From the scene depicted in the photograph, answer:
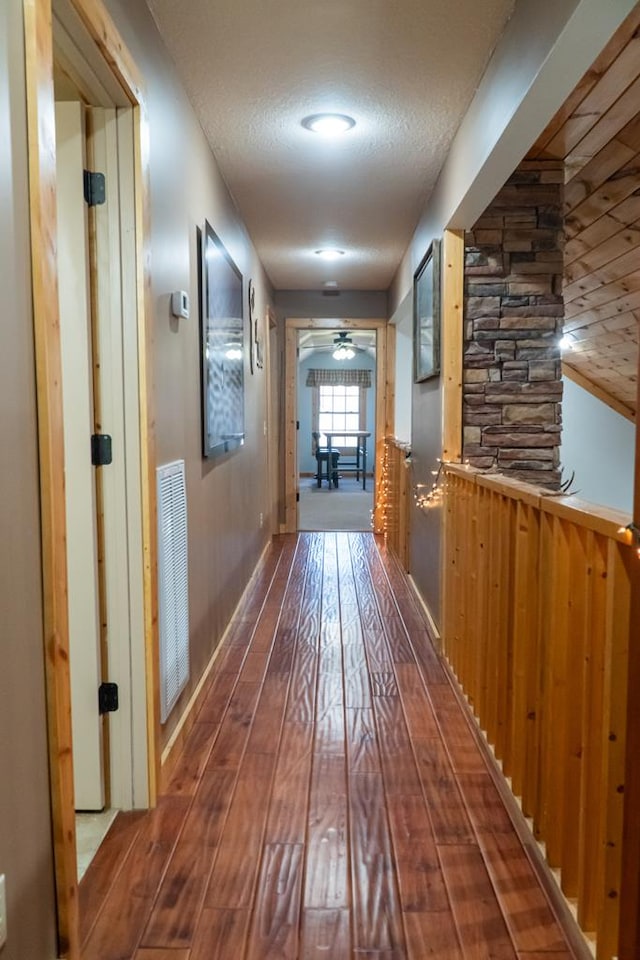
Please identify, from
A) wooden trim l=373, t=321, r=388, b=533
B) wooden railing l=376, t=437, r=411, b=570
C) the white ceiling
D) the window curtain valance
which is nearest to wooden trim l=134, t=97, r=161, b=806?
the white ceiling

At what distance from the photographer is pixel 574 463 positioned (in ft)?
21.9

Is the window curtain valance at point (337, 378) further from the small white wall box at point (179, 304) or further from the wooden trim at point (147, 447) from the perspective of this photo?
the wooden trim at point (147, 447)

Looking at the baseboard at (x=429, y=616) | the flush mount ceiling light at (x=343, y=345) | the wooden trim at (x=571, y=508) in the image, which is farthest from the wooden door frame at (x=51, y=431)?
the flush mount ceiling light at (x=343, y=345)

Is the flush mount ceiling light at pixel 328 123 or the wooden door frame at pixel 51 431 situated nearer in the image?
the wooden door frame at pixel 51 431

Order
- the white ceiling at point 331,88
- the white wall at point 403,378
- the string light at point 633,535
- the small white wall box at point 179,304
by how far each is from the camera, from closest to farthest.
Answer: the string light at point 633,535
the white ceiling at point 331,88
the small white wall box at point 179,304
the white wall at point 403,378

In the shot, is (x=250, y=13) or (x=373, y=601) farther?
(x=373, y=601)

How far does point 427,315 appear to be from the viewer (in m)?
3.62

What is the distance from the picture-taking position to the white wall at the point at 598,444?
6.52 meters

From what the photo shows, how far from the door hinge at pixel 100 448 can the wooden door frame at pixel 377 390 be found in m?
4.93

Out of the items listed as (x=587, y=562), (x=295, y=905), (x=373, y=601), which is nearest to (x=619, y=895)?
(x=587, y=562)

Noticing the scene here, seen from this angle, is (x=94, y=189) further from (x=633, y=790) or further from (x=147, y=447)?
(x=633, y=790)

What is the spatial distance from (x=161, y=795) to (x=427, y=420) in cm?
236

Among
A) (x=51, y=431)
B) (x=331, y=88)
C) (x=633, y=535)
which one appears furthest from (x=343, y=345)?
(x=633, y=535)

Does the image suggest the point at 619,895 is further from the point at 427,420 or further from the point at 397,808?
the point at 427,420
